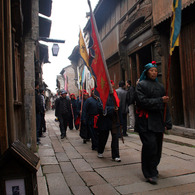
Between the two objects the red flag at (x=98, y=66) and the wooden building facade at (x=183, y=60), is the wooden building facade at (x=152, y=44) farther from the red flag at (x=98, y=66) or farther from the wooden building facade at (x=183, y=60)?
the red flag at (x=98, y=66)

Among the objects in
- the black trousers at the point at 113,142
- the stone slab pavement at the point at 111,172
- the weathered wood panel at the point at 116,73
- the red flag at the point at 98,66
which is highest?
the weathered wood panel at the point at 116,73

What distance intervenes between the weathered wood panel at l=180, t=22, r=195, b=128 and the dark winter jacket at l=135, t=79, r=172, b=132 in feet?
10.9

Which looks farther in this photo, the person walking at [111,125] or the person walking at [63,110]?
the person walking at [63,110]

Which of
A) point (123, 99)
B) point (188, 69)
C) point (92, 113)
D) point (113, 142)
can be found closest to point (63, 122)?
point (123, 99)

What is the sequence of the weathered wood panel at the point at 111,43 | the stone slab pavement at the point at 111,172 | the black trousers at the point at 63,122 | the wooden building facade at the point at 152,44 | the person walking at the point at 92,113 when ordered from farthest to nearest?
1. the weathered wood panel at the point at 111,43
2. the black trousers at the point at 63,122
3. the wooden building facade at the point at 152,44
4. the person walking at the point at 92,113
5. the stone slab pavement at the point at 111,172

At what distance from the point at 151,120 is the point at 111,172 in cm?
129

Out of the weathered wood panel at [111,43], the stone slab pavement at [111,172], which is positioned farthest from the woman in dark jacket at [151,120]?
the weathered wood panel at [111,43]

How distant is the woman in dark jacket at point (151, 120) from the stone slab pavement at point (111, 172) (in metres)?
0.30

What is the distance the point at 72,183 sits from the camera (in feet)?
11.6

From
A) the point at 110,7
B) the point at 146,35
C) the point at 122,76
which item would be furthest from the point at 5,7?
the point at 110,7

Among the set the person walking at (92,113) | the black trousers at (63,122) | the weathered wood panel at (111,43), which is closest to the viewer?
the person walking at (92,113)

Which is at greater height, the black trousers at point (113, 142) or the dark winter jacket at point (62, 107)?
the dark winter jacket at point (62, 107)

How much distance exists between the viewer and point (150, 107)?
11.2ft

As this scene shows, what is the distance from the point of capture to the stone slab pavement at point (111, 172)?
10.6 ft
